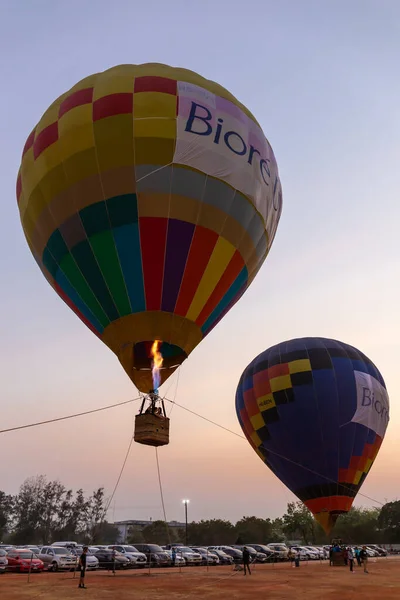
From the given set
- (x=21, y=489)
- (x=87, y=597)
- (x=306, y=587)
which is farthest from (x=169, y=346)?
(x=21, y=489)

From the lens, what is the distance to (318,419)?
80.0 ft

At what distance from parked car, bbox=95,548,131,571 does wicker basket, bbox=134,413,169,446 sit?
55.5 feet

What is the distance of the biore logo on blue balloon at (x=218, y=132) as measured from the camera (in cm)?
1398

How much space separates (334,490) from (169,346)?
14.4 metres

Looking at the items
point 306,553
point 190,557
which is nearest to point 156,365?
point 190,557

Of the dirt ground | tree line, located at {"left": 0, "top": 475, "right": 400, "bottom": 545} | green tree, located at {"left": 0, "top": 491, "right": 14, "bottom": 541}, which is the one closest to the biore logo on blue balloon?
the dirt ground

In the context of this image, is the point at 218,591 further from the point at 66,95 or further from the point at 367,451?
the point at 66,95

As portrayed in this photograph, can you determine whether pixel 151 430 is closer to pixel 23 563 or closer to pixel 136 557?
pixel 23 563

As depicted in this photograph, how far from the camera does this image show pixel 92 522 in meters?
103

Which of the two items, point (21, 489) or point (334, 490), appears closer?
point (334, 490)

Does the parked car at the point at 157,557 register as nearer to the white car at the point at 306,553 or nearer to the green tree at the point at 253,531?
the white car at the point at 306,553

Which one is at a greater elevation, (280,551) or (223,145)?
(223,145)

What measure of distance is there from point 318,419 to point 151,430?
44.4ft

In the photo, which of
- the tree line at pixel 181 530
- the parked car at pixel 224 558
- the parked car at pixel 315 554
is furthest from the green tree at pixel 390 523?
the parked car at pixel 224 558
